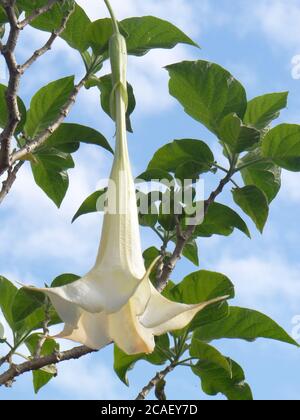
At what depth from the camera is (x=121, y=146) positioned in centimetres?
132

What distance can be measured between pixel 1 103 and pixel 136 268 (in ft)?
3.54

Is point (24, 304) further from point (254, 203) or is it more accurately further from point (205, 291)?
point (254, 203)

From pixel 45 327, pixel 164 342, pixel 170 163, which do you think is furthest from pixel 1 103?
pixel 164 342

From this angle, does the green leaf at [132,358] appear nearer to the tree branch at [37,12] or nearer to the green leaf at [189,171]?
the green leaf at [189,171]

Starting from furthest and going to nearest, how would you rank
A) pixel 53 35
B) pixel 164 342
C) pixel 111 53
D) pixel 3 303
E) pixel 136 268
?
1. pixel 3 303
2. pixel 164 342
3. pixel 53 35
4. pixel 111 53
5. pixel 136 268

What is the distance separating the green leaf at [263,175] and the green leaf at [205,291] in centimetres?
36

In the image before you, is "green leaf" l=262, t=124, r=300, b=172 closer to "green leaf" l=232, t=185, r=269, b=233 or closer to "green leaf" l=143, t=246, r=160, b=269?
"green leaf" l=232, t=185, r=269, b=233

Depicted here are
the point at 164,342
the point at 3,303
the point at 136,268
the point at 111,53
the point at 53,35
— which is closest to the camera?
the point at 136,268

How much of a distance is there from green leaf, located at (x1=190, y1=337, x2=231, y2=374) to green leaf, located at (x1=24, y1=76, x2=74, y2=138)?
0.76 m

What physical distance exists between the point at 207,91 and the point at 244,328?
25.8 inches

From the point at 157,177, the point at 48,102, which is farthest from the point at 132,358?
the point at 48,102

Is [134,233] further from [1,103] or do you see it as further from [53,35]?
[1,103]

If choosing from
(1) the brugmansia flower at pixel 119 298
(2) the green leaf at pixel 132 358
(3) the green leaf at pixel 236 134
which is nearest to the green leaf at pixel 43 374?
(2) the green leaf at pixel 132 358

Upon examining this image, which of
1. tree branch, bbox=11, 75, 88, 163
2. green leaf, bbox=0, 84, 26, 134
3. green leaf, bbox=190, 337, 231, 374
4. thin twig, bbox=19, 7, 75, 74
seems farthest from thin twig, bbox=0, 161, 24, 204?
green leaf, bbox=190, 337, 231, 374
